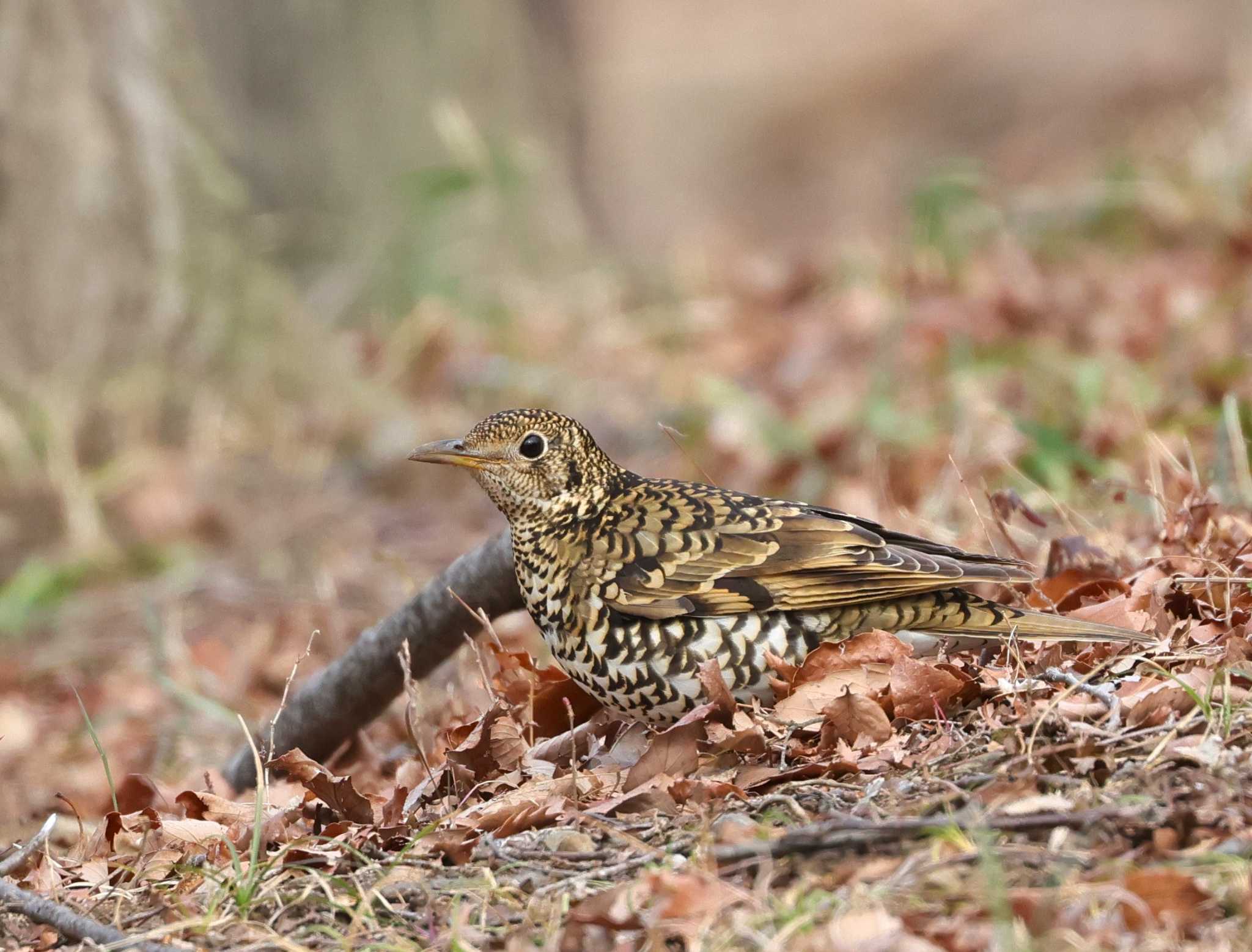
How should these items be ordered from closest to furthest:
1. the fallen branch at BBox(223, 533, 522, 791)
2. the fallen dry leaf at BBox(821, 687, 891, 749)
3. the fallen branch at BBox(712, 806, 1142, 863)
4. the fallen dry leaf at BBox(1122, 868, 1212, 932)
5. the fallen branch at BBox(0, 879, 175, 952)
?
the fallen dry leaf at BBox(1122, 868, 1212, 932)
the fallen branch at BBox(712, 806, 1142, 863)
the fallen branch at BBox(0, 879, 175, 952)
the fallen dry leaf at BBox(821, 687, 891, 749)
the fallen branch at BBox(223, 533, 522, 791)

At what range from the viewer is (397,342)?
10352 millimetres

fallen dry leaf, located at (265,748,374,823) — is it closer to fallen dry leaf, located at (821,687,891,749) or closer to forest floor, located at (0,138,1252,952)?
forest floor, located at (0,138,1252,952)

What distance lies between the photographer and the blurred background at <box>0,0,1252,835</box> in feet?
22.1

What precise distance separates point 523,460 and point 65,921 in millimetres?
1740

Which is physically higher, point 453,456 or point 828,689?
point 453,456

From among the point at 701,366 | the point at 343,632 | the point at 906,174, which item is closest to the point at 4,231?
the point at 343,632

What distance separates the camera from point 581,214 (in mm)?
14250

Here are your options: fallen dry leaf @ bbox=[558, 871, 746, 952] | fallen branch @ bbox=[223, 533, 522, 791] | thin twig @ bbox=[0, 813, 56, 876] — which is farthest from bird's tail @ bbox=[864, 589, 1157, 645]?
thin twig @ bbox=[0, 813, 56, 876]

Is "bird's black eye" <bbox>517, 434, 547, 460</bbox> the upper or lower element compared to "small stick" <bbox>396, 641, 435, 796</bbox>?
upper

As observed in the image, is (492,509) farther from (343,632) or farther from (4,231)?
(4,231)

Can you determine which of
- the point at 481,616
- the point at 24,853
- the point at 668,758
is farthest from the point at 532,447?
the point at 24,853

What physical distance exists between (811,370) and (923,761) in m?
6.49

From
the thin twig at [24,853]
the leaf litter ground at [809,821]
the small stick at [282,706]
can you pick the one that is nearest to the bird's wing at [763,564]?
the leaf litter ground at [809,821]

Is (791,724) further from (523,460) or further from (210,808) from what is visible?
(210,808)
